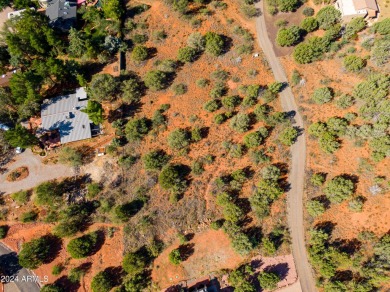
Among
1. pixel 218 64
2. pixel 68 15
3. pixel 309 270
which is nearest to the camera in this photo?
pixel 309 270

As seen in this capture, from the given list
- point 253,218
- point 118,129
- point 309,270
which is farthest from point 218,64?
point 309,270

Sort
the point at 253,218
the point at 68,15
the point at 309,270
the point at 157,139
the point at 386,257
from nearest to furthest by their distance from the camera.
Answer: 1. the point at 386,257
2. the point at 309,270
3. the point at 253,218
4. the point at 157,139
5. the point at 68,15

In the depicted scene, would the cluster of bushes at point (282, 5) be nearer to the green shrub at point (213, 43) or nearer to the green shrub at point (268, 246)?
the green shrub at point (213, 43)

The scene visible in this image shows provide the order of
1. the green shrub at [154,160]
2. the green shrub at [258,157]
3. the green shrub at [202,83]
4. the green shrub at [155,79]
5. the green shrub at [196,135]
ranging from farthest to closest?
the green shrub at [202,83], the green shrub at [155,79], the green shrub at [196,135], the green shrub at [154,160], the green shrub at [258,157]

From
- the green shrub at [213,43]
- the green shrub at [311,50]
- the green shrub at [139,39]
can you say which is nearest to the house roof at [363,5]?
the green shrub at [311,50]

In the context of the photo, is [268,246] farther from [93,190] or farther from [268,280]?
→ [93,190]

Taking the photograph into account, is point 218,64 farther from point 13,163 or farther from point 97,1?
point 13,163

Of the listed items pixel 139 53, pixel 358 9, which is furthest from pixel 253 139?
pixel 358 9

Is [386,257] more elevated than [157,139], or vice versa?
[157,139]
